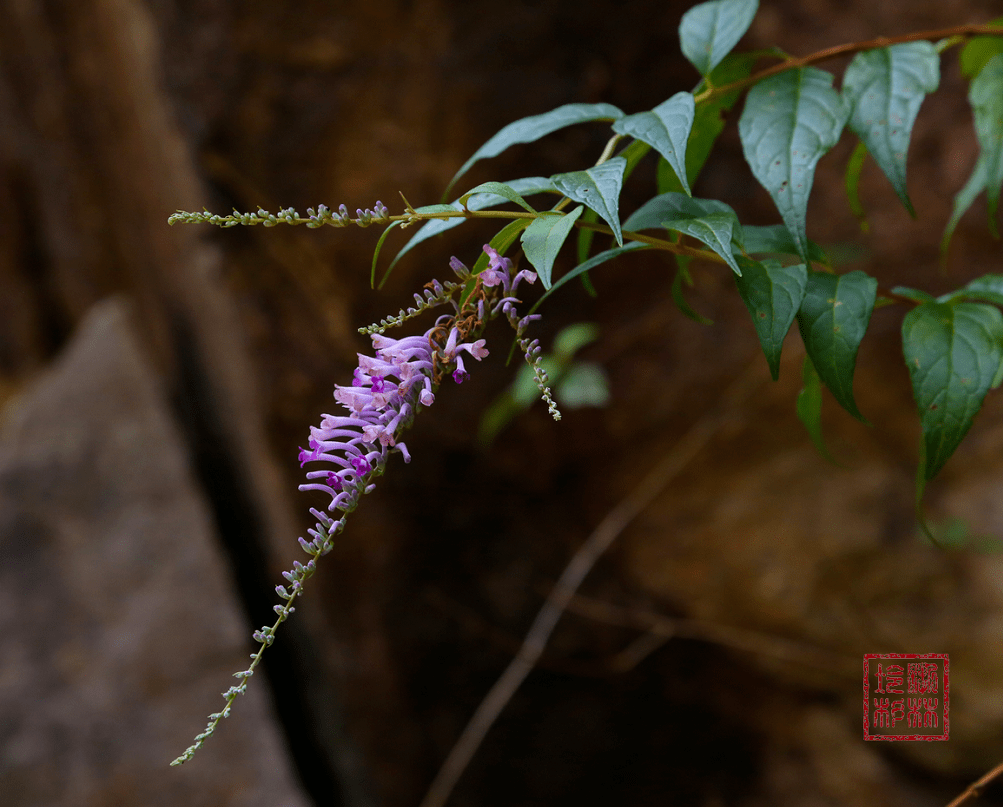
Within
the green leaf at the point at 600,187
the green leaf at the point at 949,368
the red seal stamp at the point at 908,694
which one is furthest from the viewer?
the red seal stamp at the point at 908,694

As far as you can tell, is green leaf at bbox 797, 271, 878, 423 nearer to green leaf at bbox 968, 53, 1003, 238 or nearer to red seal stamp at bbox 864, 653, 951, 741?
green leaf at bbox 968, 53, 1003, 238

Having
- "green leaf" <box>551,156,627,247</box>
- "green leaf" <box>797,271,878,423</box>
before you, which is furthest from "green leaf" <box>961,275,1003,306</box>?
"green leaf" <box>551,156,627,247</box>

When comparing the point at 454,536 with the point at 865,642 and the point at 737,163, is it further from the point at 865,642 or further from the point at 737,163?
the point at 737,163

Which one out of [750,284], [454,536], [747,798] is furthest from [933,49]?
[747,798]

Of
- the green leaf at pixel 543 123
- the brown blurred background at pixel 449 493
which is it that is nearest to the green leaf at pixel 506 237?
the green leaf at pixel 543 123

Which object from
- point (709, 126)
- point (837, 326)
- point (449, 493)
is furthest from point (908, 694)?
point (449, 493)

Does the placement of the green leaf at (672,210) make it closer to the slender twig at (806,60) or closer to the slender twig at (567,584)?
the slender twig at (806,60)

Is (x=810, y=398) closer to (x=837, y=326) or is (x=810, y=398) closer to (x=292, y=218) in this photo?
(x=837, y=326)
